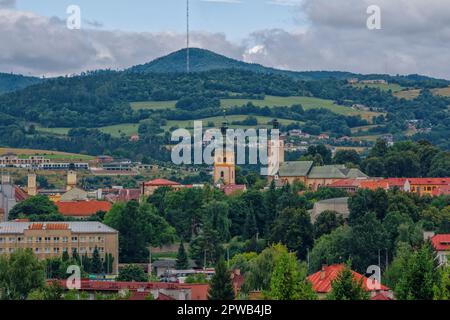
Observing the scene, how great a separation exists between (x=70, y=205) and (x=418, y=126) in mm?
98152

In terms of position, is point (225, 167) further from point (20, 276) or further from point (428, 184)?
point (20, 276)

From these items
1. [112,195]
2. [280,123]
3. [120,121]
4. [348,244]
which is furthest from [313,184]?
[120,121]

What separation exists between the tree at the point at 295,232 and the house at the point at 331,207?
241 inches

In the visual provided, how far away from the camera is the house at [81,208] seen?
87.8 m

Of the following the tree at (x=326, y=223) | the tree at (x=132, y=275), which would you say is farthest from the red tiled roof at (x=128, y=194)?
the tree at (x=132, y=275)

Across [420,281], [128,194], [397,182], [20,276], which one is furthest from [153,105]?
[420,281]

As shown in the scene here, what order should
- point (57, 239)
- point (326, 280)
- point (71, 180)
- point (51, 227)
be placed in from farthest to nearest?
1. point (71, 180)
2. point (51, 227)
3. point (57, 239)
4. point (326, 280)

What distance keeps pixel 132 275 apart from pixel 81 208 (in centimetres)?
3217

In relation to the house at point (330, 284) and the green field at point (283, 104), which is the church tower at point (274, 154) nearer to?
the green field at point (283, 104)

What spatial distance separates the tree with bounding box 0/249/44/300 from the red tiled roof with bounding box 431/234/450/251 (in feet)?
47.7

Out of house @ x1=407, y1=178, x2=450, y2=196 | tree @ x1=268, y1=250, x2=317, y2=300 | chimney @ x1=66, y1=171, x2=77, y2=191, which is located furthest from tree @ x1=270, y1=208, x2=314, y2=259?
chimney @ x1=66, y1=171, x2=77, y2=191

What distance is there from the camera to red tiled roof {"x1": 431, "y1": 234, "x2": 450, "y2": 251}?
187 feet

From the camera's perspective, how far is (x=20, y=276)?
48.8 m
